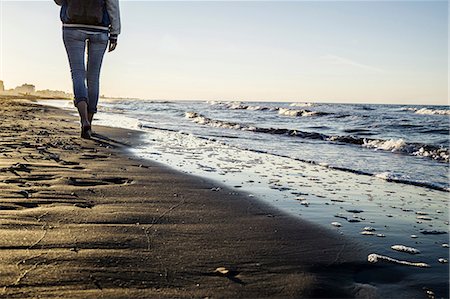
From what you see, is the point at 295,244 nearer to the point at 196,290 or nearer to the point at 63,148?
the point at 196,290

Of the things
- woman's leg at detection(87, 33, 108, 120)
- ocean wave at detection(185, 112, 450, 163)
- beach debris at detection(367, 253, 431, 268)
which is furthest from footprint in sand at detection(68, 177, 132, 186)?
ocean wave at detection(185, 112, 450, 163)

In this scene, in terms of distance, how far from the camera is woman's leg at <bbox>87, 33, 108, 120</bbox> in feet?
18.4

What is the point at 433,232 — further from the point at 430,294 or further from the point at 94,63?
the point at 94,63

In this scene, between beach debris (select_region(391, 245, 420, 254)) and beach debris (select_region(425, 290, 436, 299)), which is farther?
beach debris (select_region(391, 245, 420, 254))

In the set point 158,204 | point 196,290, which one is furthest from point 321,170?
point 196,290

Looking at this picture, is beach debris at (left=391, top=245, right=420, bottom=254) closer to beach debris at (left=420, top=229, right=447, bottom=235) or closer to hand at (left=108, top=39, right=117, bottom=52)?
beach debris at (left=420, top=229, right=447, bottom=235)

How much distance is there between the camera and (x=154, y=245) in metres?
1.86

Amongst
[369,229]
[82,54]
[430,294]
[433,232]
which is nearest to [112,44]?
[82,54]

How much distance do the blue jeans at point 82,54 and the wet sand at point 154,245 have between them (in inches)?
95.3

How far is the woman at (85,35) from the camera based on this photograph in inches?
209

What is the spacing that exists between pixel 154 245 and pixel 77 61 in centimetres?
428

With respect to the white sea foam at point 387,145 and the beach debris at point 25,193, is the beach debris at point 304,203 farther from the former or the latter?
the white sea foam at point 387,145

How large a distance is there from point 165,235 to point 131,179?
1.46 meters

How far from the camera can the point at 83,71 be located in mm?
5527
